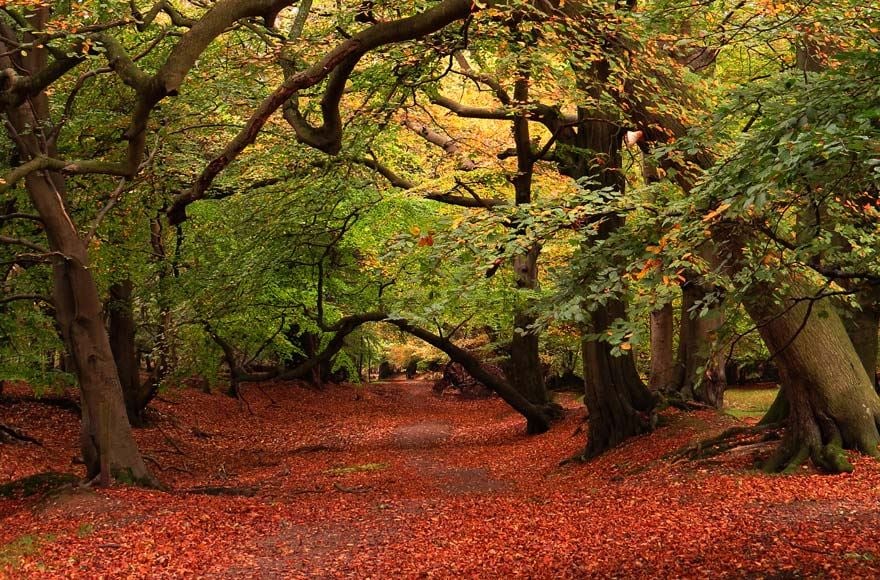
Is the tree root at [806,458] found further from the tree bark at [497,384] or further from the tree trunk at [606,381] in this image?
the tree bark at [497,384]

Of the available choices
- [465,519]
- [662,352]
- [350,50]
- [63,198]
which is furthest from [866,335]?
[63,198]

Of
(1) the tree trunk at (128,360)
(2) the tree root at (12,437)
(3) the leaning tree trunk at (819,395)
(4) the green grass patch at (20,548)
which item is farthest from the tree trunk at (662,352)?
(2) the tree root at (12,437)

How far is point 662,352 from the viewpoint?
16312 mm

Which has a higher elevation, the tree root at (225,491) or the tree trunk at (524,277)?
the tree trunk at (524,277)

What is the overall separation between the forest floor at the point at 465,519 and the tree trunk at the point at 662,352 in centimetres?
188

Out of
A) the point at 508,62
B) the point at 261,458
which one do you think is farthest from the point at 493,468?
the point at 508,62

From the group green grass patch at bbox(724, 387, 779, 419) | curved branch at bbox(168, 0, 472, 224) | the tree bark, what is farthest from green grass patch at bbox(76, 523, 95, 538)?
green grass patch at bbox(724, 387, 779, 419)

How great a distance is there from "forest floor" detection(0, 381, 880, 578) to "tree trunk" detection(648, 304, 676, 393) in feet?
6.18

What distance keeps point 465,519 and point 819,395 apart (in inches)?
179

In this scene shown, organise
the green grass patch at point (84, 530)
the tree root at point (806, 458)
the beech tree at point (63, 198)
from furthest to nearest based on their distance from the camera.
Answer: the tree root at point (806, 458), the beech tree at point (63, 198), the green grass patch at point (84, 530)

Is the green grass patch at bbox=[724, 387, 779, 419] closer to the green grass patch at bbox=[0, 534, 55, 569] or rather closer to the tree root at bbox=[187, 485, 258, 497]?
the tree root at bbox=[187, 485, 258, 497]

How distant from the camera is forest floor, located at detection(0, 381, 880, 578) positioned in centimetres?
641

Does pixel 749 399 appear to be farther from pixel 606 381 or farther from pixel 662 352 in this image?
pixel 606 381

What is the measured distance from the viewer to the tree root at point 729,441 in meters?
10.6
